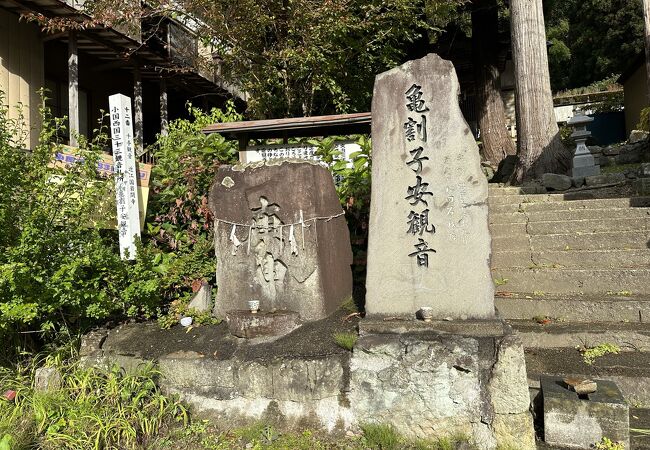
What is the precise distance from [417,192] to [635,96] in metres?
16.2

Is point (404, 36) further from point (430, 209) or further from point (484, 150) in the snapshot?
point (430, 209)

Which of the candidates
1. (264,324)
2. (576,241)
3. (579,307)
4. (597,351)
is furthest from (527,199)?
(264,324)

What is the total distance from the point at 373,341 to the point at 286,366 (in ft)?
2.30

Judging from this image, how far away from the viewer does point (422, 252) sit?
3.52 metres

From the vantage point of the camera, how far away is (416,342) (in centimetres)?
326

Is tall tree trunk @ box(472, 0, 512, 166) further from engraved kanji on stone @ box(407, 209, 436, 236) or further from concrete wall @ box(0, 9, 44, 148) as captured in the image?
concrete wall @ box(0, 9, 44, 148)

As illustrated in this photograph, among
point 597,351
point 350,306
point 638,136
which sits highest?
point 638,136

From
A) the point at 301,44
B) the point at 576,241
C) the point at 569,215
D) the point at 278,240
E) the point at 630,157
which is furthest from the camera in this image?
the point at 630,157

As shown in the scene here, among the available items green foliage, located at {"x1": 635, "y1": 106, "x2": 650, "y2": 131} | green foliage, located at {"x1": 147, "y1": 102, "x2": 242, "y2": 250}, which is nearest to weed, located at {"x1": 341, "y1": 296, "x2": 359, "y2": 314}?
green foliage, located at {"x1": 147, "y1": 102, "x2": 242, "y2": 250}

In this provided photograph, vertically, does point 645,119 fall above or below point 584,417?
above

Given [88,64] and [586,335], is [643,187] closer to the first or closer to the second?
[586,335]

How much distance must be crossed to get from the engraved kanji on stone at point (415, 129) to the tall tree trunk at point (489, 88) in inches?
393

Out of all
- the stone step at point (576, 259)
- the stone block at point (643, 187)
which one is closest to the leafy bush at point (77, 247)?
the stone step at point (576, 259)

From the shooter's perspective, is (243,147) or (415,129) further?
(243,147)
